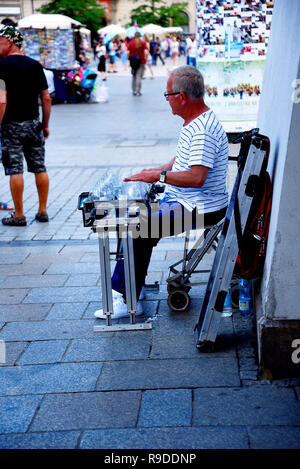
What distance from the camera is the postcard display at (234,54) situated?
6.39 metres

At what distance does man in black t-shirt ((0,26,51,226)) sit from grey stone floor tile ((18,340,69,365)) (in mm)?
3153

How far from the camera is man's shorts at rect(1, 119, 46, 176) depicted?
22.4 ft

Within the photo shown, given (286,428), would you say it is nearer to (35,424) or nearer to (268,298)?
(268,298)

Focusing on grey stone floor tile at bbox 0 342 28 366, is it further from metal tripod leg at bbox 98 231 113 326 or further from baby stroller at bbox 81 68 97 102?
baby stroller at bbox 81 68 97 102

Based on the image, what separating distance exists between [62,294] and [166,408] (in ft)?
6.43

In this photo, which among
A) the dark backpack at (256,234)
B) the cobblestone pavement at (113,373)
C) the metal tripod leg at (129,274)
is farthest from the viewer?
the metal tripod leg at (129,274)

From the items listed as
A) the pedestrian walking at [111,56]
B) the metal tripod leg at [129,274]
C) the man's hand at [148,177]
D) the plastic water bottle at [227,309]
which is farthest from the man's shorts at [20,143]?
the pedestrian walking at [111,56]

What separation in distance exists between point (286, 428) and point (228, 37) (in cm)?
446

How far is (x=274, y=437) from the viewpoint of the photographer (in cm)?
291

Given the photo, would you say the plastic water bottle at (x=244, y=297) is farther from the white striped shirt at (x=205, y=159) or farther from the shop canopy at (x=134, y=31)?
the shop canopy at (x=134, y=31)

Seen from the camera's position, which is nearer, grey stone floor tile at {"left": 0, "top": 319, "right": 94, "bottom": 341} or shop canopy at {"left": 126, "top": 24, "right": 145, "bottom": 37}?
grey stone floor tile at {"left": 0, "top": 319, "right": 94, "bottom": 341}

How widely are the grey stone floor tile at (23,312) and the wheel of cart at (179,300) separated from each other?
87 centimetres

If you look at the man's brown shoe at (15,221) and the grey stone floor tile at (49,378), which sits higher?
the grey stone floor tile at (49,378)

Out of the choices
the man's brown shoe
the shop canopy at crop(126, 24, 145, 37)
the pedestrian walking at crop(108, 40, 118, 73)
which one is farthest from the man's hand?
the pedestrian walking at crop(108, 40, 118, 73)
